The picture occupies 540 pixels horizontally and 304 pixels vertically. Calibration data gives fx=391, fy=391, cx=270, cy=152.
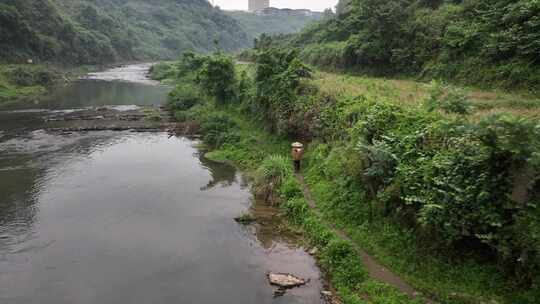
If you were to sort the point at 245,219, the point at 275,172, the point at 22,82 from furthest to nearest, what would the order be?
the point at 22,82, the point at 275,172, the point at 245,219

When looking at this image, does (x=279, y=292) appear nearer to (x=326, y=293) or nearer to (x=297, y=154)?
(x=326, y=293)

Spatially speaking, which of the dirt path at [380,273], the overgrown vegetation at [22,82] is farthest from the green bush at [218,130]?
the overgrown vegetation at [22,82]

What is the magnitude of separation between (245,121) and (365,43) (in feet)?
39.3

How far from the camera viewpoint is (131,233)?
15484mm

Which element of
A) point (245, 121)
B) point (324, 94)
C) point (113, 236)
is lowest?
point (113, 236)

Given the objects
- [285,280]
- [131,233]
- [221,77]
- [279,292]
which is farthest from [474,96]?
[221,77]

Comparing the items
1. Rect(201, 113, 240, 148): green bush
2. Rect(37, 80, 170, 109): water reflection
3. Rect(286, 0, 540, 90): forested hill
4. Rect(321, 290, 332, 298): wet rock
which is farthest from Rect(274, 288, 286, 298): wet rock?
Rect(37, 80, 170, 109): water reflection

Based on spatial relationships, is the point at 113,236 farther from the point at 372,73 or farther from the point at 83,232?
the point at 372,73

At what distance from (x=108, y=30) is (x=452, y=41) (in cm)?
10599

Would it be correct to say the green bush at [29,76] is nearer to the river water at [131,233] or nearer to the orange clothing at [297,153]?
the river water at [131,233]

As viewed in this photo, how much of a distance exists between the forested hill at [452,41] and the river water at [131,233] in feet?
49.1

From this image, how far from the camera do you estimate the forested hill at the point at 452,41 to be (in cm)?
1992

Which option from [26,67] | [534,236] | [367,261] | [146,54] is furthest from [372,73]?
[146,54]

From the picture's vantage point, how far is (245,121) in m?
30.5
